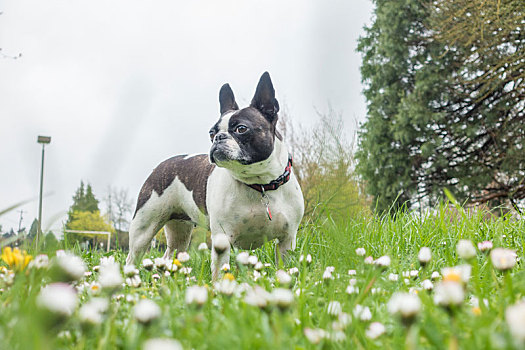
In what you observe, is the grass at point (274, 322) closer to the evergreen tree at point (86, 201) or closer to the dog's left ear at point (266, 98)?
the dog's left ear at point (266, 98)

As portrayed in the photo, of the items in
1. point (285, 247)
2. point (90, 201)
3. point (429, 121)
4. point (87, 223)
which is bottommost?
point (87, 223)

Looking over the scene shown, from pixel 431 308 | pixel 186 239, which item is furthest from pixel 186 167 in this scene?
pixel 431 308

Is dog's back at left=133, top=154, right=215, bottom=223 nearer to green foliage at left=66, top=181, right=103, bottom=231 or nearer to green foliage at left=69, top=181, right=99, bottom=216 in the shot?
green foliage at left=66, top=181, right=103, bottom=231

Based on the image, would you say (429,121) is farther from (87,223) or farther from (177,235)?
(87,223)

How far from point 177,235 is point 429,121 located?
1322cm

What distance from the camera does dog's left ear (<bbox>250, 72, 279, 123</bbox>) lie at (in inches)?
145

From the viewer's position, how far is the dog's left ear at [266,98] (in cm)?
367

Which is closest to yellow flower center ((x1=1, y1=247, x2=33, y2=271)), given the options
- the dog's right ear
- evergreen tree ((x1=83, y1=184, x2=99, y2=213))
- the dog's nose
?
the dog's nose

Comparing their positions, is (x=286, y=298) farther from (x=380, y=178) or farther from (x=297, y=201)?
(x=380, y=178)

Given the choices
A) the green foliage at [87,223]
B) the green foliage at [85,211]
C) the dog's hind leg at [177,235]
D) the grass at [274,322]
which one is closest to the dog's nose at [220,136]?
the grass at [274,322]

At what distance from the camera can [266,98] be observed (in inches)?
145

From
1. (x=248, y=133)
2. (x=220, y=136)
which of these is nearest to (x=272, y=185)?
(x=248, y=133)

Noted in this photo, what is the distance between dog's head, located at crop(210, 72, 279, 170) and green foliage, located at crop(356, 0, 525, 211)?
1151cm

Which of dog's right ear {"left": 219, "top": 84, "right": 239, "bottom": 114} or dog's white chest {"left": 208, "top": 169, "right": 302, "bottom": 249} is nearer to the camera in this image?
dog's white chest {"left": 208, "top": 169, "right": 302, "bottom": 249}
